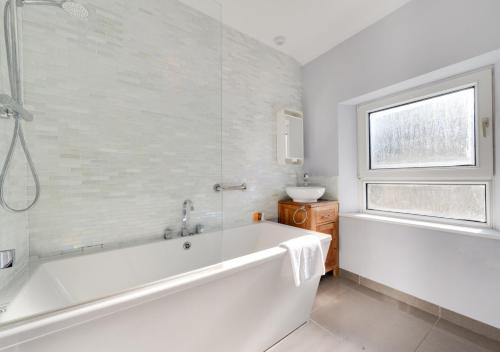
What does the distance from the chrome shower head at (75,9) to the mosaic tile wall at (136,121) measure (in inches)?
1.5

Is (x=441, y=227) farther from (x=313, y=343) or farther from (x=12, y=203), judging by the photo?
(x=12, y=203)

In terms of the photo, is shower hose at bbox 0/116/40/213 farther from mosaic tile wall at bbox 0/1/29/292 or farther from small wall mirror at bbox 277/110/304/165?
small wall mirror at bbox 277/110/304/165

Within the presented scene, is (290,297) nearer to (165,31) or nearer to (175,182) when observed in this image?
(175,182)

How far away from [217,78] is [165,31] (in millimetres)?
559

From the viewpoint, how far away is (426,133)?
1.97 meters

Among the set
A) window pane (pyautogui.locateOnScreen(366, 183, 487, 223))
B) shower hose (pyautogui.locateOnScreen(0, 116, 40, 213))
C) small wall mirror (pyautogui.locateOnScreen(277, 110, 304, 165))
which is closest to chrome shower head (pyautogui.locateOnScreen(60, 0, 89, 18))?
shower hose (pyautogui.locateOnScreen(0, 116, 40, 213))

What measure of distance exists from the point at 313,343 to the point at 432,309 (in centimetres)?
113

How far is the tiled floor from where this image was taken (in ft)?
4.50

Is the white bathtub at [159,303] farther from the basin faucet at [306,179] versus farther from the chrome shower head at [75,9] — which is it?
the chrome shower head at [75,9]

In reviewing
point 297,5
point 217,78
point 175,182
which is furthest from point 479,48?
point 175,182

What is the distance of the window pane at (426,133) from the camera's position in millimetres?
1730

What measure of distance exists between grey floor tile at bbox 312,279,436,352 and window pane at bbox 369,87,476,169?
4.38ft

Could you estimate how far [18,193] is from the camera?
1.15m

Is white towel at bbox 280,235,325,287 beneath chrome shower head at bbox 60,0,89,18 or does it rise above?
beneath
